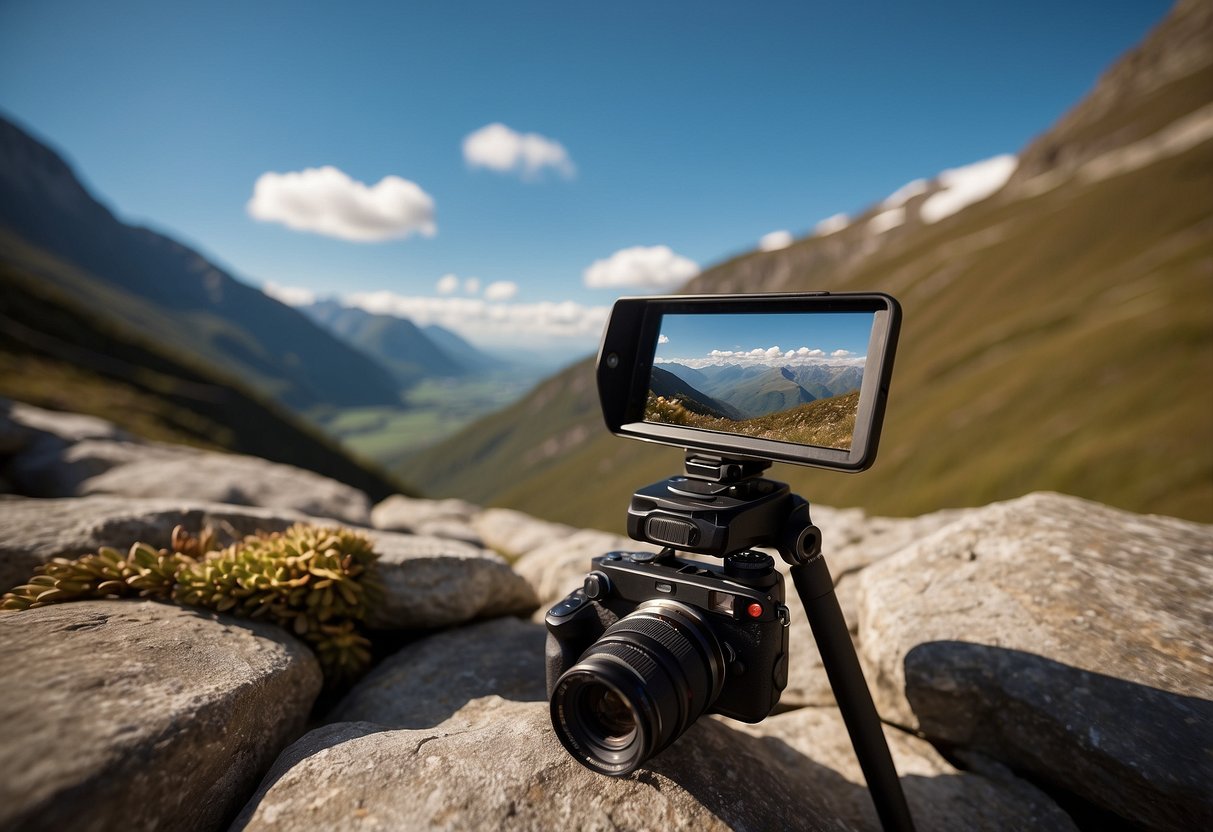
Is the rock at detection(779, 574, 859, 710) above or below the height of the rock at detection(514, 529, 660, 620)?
above

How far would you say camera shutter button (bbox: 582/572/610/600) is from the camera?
3477 millimetres

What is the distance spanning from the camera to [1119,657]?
402 centimetres

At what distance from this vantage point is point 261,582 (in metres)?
4.72

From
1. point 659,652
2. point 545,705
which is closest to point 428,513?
point 545,705

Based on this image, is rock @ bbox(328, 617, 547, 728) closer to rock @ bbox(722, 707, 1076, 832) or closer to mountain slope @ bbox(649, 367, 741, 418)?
rock @ bbox(722, 707, 1076, 832)

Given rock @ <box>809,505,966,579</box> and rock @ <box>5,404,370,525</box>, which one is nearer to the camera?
rock @ <box>809,505,966,579</box>

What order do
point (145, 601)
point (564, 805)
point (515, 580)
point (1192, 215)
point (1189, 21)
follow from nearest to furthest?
point (564, 805) < point (145, 601) < point (515, 580) < point (1192, 215) < point (1189, 21)

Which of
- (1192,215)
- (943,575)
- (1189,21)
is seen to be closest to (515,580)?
(943,575)

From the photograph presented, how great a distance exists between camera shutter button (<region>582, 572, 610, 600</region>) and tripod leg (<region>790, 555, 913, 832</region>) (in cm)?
113

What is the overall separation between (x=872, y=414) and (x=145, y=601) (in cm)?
543

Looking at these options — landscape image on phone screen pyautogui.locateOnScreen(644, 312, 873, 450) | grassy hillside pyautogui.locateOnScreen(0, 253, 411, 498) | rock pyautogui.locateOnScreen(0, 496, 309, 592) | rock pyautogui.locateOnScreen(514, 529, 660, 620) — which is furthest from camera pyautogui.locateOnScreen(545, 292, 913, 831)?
grassy hillside pyautogui.locateOnScreen(0, 253, 411, 498)

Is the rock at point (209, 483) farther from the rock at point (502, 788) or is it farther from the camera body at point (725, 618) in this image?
the camera body at point (725, 618)

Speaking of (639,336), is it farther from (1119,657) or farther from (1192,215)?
(1192,215)

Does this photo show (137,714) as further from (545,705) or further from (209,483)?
(209,483)
